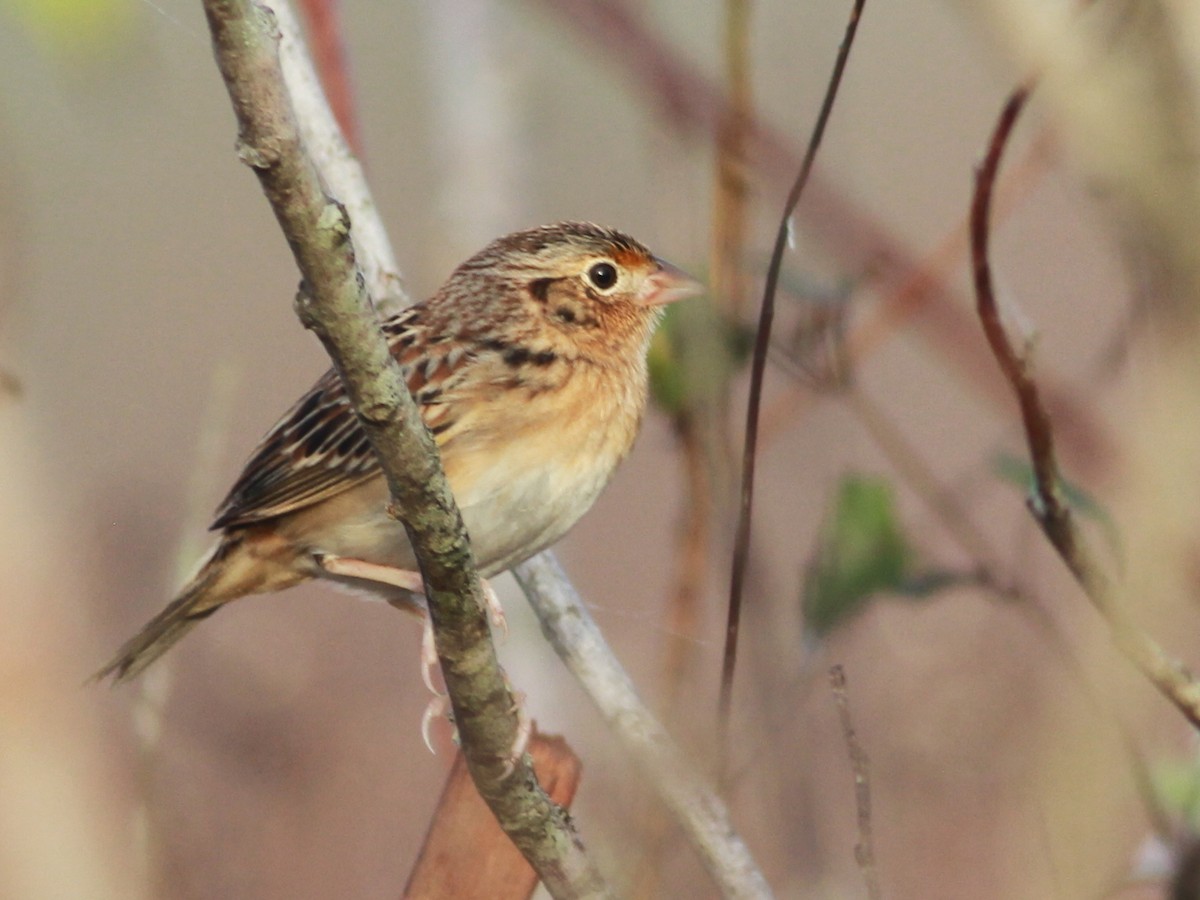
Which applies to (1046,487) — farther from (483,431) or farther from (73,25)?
(73,25)

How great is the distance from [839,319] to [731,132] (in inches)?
18.0

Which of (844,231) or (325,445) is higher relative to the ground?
(844,231)

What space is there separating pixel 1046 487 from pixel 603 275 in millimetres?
1580

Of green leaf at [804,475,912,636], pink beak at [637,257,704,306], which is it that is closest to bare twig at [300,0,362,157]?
pink beak at [637,257,704,306]

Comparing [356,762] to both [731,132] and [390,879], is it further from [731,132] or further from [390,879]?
[731,132]

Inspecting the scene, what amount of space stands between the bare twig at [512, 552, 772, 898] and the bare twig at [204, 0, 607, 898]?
0.86 feet

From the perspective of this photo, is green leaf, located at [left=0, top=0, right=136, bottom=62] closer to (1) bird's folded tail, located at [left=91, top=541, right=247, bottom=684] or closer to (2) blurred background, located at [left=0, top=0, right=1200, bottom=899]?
(2) blurred background, located at [left=0, top=0, right=1200, bottom=899]

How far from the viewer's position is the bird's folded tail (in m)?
3.59

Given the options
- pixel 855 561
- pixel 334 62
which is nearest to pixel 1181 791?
pixel 855 561

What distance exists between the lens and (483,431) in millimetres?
3475

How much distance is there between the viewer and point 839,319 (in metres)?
3.38

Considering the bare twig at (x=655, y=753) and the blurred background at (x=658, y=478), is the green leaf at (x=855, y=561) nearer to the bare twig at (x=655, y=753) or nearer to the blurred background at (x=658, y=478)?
the blurred background at (x=658, y=478)

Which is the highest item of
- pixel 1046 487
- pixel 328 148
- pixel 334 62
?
pixel 334 62

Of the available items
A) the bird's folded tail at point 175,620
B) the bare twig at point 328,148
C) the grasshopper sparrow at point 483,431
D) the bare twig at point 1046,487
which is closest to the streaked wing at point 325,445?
the grasshopper sparrow at point 483,431
